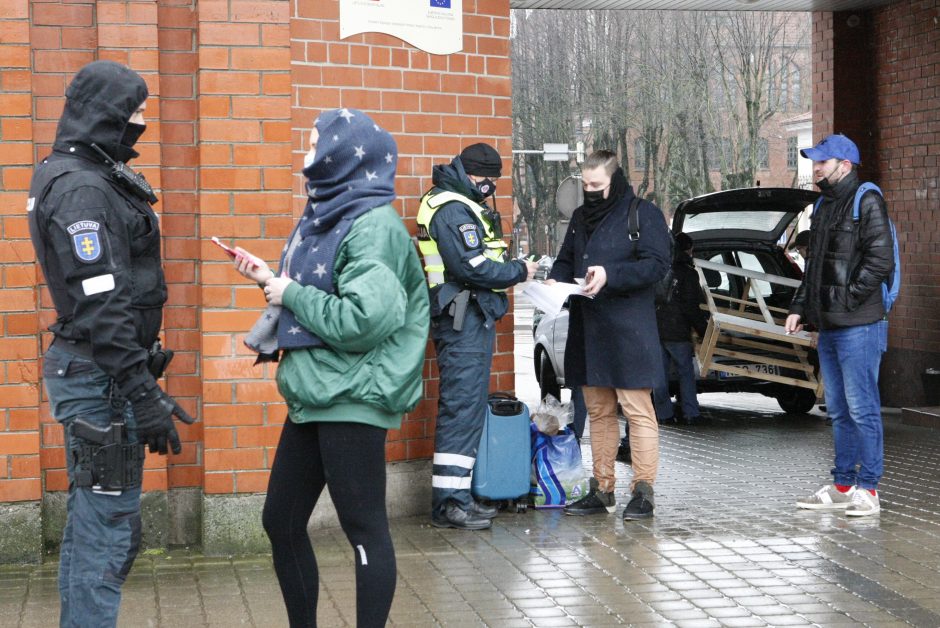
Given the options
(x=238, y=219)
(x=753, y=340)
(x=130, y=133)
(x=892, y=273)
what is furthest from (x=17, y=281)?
(x=753, y=340)

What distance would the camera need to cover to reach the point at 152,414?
3.93 m

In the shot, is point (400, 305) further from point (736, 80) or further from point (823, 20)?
point (736, 80)

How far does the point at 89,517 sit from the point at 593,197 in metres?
3.88

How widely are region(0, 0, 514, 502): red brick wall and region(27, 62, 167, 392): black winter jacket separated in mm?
2048

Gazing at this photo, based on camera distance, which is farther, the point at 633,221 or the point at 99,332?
the point at 633,221

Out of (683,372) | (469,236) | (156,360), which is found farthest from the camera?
(683,372)

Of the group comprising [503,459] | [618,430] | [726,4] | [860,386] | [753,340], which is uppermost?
[726,4]

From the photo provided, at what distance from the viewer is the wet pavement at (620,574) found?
17.1 feet

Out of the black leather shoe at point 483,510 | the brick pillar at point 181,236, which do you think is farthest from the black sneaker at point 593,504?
the brick pillar at point 181,236

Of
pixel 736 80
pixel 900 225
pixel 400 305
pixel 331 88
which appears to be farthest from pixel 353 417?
pixel 736 80

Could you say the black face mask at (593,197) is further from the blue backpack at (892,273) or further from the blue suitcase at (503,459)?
the blue backpack at (892,273)

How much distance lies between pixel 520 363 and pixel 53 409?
17.8 meters

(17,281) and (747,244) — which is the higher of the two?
(747,244)

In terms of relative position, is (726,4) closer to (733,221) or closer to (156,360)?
(733,221)
